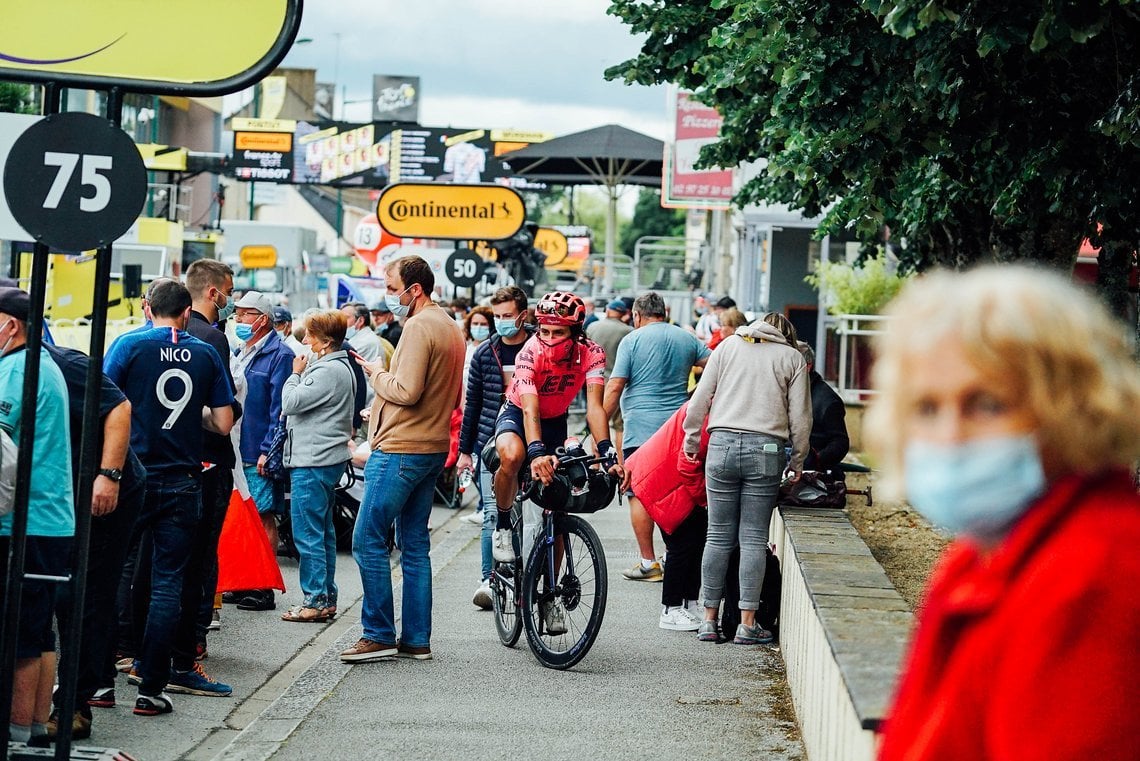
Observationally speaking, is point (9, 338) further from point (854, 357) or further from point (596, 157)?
point (596, 157)

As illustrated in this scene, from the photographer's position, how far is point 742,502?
8.27 meters

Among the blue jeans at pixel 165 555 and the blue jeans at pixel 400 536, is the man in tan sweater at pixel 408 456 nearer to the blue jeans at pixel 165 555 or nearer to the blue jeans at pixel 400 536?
the blue jeans at pixel 400 536

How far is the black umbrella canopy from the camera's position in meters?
25.6

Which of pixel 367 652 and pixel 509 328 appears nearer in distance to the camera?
pixel 367 652

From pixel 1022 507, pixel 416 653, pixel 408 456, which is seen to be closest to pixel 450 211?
pixel 408 456

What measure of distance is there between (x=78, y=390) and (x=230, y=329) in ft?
36.7

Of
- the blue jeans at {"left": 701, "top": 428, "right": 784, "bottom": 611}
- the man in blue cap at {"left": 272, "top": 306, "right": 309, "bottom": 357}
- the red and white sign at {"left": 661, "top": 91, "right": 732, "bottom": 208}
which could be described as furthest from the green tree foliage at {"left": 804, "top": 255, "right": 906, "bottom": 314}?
the blue jeans at {"left": 701, "top": 428, "right": 784, "bottom": 611}

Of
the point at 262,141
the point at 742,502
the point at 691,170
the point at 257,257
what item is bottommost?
the point at 742,502

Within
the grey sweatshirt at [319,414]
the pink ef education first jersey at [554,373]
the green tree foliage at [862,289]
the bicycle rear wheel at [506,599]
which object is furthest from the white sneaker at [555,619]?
the green tree foliage at [862,289]

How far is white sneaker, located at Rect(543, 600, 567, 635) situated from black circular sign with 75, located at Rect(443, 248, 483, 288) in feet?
36.7

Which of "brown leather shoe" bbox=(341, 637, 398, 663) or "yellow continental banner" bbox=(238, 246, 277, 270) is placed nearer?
"brown leather shoe" bbox=(341, 637, 398, 663)

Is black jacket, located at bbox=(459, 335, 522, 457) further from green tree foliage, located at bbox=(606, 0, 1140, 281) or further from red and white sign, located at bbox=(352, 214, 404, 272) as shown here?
red and white sign, located at bbox=(352, 214, 404, 272)

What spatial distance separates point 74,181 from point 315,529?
4253mm

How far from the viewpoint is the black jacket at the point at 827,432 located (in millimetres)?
9109
